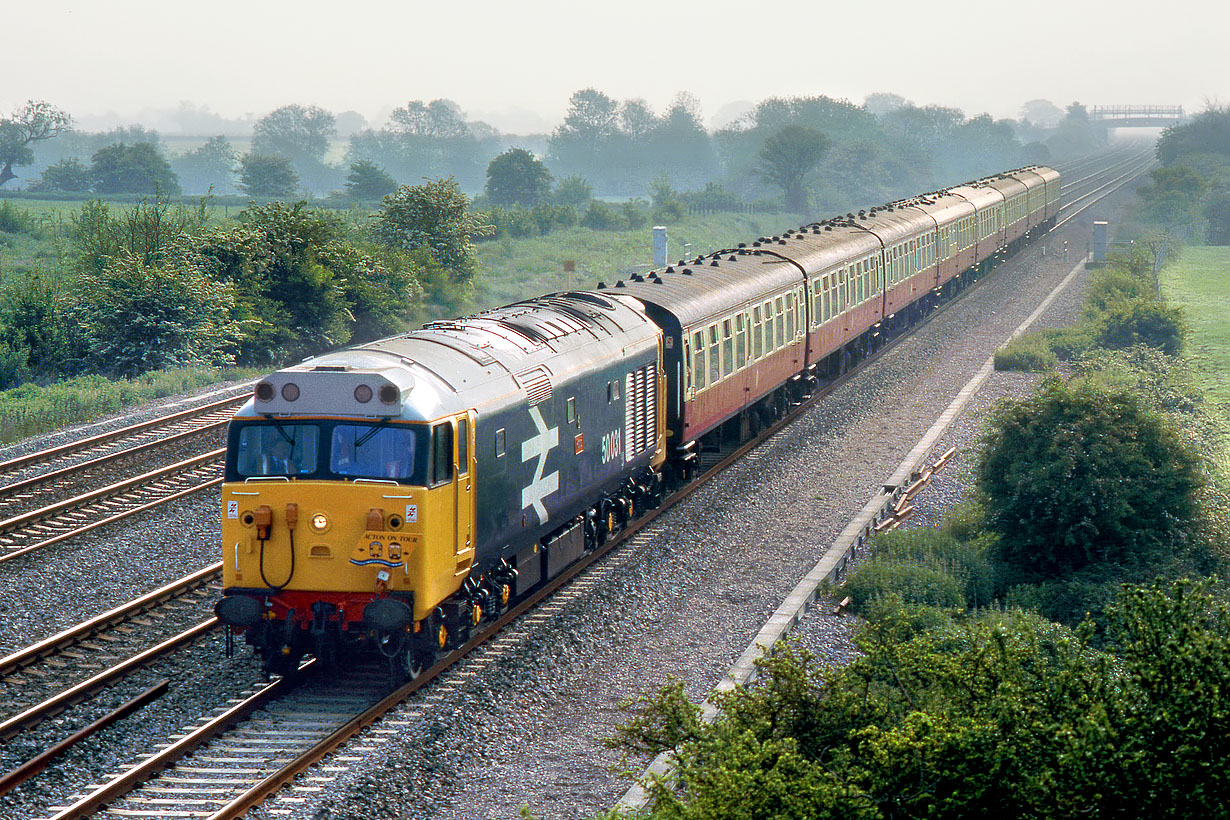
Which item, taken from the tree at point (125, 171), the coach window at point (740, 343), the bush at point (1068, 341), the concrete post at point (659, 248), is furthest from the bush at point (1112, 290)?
the tree at point (125, 171)

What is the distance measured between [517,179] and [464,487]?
93.5 metres

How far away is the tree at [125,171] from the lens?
11431cm

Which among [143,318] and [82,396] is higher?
[143,318]

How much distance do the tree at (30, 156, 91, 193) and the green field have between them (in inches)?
3663

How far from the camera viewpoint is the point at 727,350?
2364 centimetres

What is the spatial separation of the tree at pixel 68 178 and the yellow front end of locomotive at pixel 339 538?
373 ft

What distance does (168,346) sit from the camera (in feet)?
120

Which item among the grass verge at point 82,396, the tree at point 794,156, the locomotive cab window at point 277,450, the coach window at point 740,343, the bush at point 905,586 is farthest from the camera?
the tree at point 794,156

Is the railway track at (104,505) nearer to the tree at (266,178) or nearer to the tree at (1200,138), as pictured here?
the tree at (266,178)

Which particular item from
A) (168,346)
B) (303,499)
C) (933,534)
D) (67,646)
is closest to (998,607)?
(933,534)

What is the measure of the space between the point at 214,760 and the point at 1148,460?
1305 centimetres

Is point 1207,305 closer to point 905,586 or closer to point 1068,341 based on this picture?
point 1068,341

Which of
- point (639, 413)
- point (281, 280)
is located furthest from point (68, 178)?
point (639, 413)

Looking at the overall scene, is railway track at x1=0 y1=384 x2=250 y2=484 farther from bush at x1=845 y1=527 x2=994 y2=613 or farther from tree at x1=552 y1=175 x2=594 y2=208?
tree at x1=552 y1=175 x2=594 y2=208
